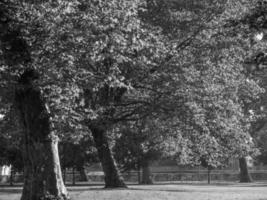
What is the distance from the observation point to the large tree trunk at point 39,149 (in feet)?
66.6

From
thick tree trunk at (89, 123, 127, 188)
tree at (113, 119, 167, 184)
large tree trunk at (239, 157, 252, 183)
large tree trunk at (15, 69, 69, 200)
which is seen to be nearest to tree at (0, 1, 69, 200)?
large tree trunk at (15, 69, 69, 200)

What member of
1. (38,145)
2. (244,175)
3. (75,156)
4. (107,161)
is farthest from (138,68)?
(244,175)

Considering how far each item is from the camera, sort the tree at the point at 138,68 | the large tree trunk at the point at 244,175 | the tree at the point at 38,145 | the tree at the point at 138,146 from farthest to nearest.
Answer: the large tree trunk at the point at 244,175, the tree at the point at 138,146, the tree at the point at 38,145, the tree at the point at 138,68

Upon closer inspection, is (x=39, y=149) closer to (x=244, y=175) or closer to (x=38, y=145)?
(x=38, y=145)

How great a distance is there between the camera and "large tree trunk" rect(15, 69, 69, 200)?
20312mm

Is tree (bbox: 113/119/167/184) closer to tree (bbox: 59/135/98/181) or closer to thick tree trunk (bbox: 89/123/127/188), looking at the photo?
thick tree trunk (bbox: 89/123/127/188)

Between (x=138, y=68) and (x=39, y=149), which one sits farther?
(x=138, y=68)

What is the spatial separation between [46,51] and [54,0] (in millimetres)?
1720

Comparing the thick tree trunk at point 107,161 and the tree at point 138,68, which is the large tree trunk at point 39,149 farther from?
the thick tree trunk at point 107,161

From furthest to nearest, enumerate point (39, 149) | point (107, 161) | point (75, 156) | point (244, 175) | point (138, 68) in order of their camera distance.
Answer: point (244, 175), point (75, 156), point (107, 161), point (138, 68), point (39, 149)

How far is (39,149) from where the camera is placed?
20.4 metres

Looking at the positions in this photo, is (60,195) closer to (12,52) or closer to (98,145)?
(12,52)

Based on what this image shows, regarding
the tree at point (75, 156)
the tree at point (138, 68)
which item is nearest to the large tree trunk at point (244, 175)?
the tree at point (75, 156)

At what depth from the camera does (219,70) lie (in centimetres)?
2977
